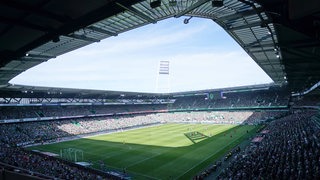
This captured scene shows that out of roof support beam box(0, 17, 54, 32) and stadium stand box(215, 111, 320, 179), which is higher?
roof support beam box(0, 17, 54, 32)

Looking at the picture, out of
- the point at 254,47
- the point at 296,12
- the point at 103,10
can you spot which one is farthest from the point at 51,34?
the point at 254,47

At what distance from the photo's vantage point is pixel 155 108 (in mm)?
103750

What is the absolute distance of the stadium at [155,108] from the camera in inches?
297

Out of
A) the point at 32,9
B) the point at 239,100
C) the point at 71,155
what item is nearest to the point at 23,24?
the point at 32,9

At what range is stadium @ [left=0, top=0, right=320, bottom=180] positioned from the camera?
24.8 feet

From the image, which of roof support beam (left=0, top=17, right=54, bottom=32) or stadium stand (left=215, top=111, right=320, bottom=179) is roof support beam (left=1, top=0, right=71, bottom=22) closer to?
roof support beam (left=0, top=17, right=54, bottom=32)

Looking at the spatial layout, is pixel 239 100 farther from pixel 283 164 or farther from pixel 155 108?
pixel 283 164

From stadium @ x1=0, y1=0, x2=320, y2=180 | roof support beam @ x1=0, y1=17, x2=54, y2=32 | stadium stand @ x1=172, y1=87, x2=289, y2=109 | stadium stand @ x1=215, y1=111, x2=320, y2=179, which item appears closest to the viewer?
roof support beam @ x1=0, y1=17, x2=54, y2=32

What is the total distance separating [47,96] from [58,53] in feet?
172

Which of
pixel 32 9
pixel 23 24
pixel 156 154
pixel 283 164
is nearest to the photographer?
pixel 32 9

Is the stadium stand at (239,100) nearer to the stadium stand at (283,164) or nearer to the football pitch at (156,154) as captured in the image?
the football pitch at (156,154)

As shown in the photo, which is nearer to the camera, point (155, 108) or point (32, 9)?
point (32, 9)

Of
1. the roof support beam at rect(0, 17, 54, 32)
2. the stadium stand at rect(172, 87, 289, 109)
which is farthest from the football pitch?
the stadium stand at rect(172, 87, 289, 109)

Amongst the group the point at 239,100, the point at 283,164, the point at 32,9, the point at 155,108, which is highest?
the point at 32,9
